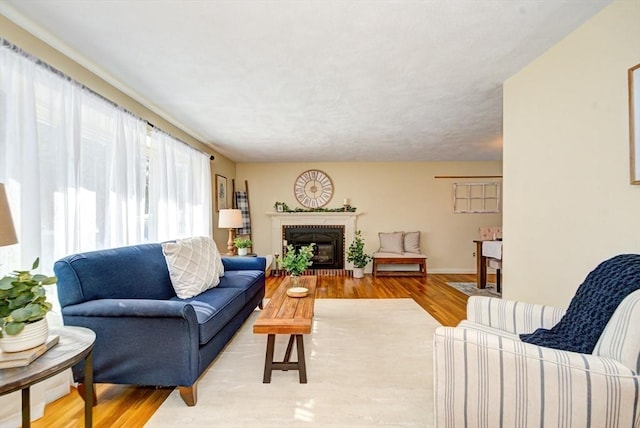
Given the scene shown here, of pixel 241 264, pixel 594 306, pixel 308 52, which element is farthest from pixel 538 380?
pixel 241 264

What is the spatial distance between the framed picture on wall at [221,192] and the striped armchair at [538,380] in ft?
14.8

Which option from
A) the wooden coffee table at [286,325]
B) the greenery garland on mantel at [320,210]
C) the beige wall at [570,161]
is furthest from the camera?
the greenery garland on mantel at [320,210]

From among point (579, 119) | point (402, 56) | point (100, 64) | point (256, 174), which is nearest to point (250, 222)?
point (256, 174)

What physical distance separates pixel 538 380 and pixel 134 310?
202 centimetres

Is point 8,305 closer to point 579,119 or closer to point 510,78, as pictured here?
point 579,119

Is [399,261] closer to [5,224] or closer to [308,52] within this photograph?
[308,52]

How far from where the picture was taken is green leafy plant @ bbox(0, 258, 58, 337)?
1.15 metres

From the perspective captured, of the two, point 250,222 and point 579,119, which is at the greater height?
point 579,119

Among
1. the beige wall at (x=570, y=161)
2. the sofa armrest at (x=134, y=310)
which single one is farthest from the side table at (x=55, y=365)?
the beige wall at (x=570, y=161)

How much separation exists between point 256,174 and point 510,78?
4.81 m

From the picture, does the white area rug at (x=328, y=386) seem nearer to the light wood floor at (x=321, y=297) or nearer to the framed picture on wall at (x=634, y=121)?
the light wood floor at (x=321, y=297)

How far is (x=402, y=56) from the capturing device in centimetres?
204

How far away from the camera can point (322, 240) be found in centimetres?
604

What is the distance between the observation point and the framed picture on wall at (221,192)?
5.01 metres
